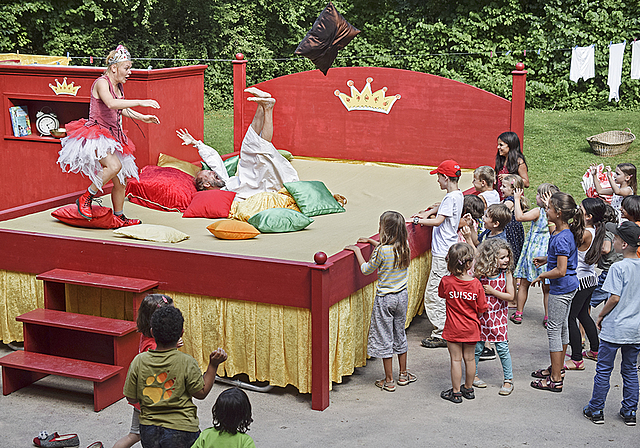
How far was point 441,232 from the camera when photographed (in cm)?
573

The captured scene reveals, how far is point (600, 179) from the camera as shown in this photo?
6750mm

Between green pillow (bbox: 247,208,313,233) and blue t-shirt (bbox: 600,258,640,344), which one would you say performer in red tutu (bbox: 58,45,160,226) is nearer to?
green pillow (bbox: 247,208,313,233)

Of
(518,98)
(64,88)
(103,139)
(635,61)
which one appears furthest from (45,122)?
(635,61)

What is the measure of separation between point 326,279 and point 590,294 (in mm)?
1834

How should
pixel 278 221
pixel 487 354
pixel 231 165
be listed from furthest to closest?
pixel 231 165
pixel 278 221
pixel 487 354

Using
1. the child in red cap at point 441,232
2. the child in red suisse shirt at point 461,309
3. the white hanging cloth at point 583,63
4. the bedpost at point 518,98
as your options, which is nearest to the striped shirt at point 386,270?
the child in red suisse shirt at point 461,309

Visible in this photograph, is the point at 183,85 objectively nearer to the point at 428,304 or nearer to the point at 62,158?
the point at 62,158

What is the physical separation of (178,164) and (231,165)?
60cm

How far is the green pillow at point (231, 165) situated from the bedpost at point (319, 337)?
140 inches

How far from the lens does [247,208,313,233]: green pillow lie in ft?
19.4

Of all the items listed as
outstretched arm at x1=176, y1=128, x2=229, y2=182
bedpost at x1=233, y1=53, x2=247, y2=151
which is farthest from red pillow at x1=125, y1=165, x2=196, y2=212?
bedpost at x1=233, y1=53, x2=247, y2=151

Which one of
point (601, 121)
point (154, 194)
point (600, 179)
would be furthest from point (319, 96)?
point (601, 121)

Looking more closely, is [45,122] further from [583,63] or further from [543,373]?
[583,63]

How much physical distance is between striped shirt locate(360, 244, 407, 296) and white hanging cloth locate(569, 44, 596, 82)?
9.18 meters
